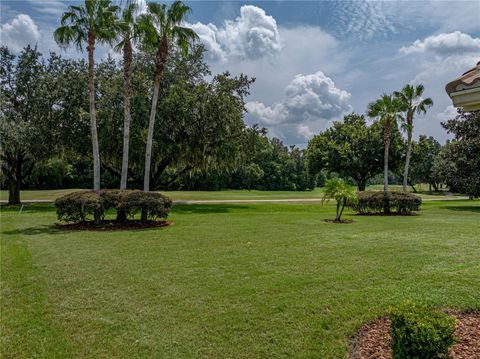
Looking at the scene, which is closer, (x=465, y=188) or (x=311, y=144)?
(x=465, y=188)

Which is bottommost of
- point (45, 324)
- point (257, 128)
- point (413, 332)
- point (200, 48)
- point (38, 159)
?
point (45, 324)

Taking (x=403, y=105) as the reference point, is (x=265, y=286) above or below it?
below

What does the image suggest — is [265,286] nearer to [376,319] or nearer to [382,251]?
[376,319]

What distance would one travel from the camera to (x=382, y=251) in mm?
7820

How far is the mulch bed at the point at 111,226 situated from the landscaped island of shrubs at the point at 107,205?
0.35 ft

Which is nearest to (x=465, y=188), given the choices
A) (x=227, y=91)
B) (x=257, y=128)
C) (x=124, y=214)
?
(x=257, y=128)

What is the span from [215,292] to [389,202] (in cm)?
1587

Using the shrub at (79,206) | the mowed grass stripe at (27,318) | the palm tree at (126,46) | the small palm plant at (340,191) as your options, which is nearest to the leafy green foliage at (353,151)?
the small palm plant at (340,191)

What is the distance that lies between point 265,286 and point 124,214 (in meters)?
9.35

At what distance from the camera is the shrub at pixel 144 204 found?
→ 1277 centimetres

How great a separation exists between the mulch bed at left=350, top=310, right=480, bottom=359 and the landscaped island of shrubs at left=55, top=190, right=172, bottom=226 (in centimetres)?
1001

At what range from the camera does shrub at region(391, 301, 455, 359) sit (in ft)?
9.33

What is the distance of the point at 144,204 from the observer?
12812mm

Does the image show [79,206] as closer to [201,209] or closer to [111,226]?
[111,226]
